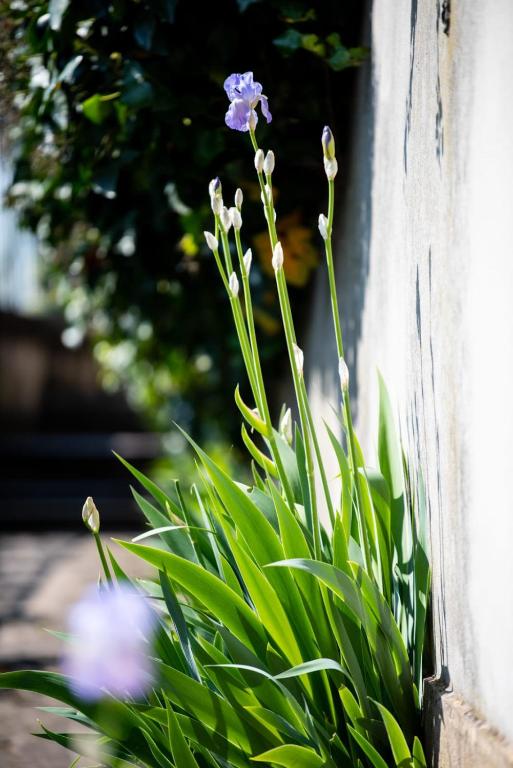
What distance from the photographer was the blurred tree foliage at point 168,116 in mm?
1898

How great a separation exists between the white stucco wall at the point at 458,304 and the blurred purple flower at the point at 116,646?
447mm

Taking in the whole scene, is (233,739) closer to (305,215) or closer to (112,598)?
(112,598)

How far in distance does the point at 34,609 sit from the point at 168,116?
252 centimetres

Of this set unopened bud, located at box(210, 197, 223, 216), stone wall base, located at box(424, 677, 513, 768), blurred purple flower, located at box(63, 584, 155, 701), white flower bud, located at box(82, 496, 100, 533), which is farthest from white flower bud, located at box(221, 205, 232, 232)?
stone wall base, located at box(424, 677, 513, 768)

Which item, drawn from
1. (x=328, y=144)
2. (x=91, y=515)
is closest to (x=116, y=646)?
(x=91, y=515)

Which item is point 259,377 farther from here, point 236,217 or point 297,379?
point 236,217

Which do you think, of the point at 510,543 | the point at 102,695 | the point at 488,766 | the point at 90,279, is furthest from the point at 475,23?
the point at 90,279

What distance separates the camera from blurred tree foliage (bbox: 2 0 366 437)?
1898 mm

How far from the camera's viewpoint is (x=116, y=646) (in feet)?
3.92

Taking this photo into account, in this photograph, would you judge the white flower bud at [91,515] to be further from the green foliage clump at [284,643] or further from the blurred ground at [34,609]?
the blurred ground at [34,609]

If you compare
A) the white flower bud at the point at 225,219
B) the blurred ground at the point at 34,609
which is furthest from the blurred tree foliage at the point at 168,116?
the blurred ground at the point at 34,609

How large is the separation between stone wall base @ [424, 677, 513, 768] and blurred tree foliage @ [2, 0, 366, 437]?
140cm

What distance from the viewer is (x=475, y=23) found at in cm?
103

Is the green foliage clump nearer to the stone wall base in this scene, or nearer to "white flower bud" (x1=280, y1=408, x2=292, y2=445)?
the stone wall base
